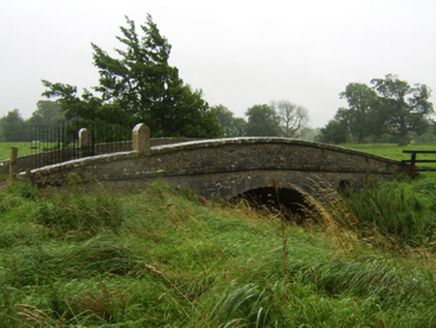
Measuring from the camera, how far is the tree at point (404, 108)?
35656 millimetres

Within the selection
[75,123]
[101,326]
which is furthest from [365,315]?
[75,123]

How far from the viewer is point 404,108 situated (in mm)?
36469

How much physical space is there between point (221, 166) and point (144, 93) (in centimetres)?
1171

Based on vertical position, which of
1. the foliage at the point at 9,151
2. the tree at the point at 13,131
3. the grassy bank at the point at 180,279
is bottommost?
the grassy bank at the point at 180,279

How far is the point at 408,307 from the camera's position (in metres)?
2.68

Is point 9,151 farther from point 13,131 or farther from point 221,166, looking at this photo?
point 221,166

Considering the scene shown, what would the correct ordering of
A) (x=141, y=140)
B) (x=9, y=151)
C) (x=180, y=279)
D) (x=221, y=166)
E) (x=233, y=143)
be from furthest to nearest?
(x=9, y=151) < (x=233, y=143) < (x=221, y=166) < (x=141, y=140) < (x=180, y=279)

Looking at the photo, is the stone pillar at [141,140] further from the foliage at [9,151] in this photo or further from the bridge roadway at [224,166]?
the foliage at [9,151]

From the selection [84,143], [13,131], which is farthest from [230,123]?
[84,143]

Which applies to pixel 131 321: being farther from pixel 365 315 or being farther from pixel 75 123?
pixel 75 123

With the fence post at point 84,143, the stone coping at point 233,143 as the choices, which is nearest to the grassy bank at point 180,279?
the stone coping at point 233,143

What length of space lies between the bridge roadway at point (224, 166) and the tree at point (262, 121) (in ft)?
101

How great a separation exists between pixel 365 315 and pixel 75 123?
17131mm

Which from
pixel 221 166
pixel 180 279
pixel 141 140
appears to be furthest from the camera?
pixel 221 166
